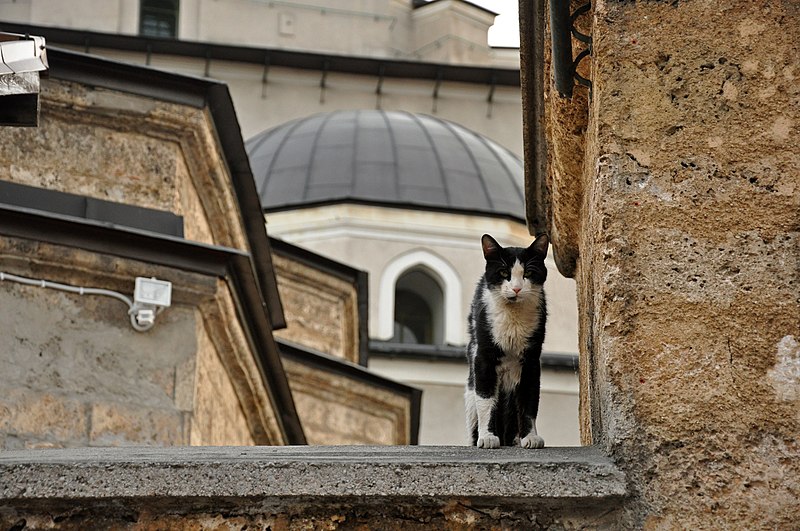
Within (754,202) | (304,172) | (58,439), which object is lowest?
(58,439)

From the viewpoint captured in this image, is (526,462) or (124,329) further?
(124,329)

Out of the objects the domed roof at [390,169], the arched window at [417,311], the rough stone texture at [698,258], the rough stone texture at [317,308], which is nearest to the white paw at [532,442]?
the rough stone texture at [698,258]

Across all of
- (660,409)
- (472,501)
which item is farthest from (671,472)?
(472,501)

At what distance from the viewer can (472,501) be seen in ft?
12.8

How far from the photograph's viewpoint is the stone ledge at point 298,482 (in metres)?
3.85

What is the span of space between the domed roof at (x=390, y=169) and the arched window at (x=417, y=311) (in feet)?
5.21

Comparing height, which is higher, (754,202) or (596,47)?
(596,47)

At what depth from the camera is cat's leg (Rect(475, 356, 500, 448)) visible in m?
4.76

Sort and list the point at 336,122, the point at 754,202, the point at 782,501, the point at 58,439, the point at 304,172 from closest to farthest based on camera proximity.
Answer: the point at 782,501 < the point at 754,202 < the point at 58,439 < the point at 304,172 < the point at 336,122

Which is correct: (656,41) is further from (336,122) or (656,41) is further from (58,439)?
(336,122)

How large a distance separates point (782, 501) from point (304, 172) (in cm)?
2271

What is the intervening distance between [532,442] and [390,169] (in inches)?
856

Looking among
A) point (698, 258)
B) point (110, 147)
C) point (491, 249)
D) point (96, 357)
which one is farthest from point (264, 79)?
point (698, 258)

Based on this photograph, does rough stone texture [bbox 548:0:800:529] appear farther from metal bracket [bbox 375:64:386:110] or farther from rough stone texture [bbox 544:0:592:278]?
metal bracket [bbox 375:64:386:110]
